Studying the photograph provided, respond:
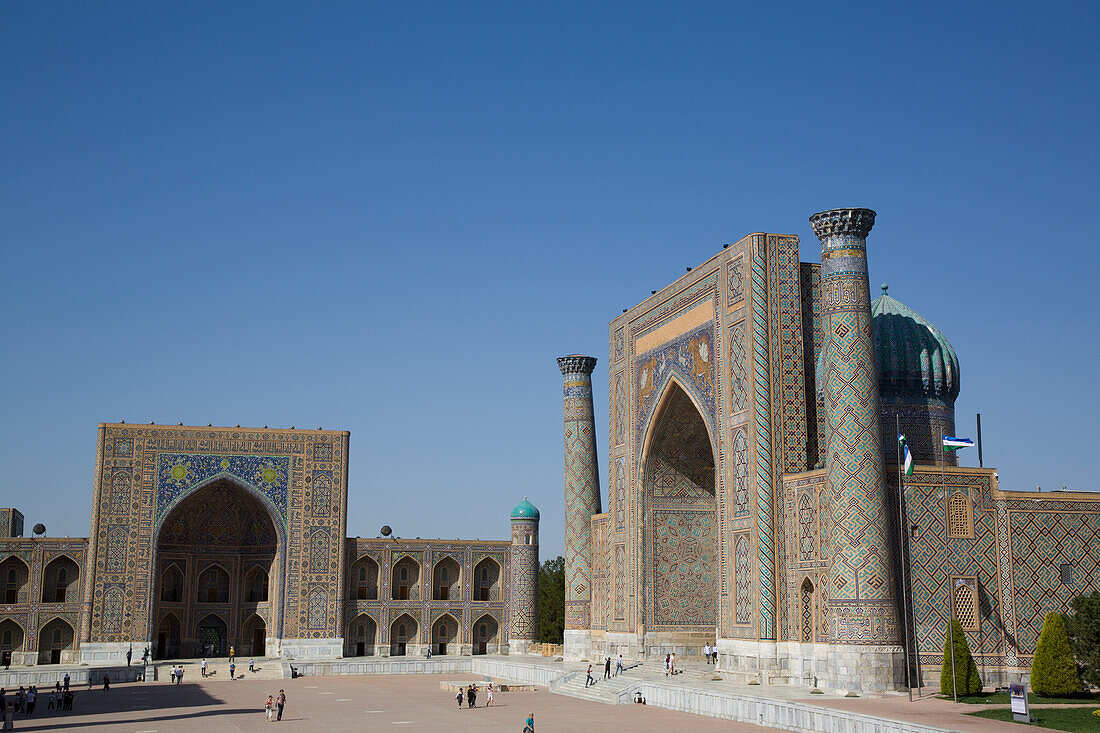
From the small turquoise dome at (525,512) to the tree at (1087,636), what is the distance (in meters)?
20.7

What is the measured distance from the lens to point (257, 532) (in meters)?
35.9

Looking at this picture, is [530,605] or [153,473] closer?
[153,473]

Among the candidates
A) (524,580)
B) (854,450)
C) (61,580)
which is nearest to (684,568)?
(854,450)

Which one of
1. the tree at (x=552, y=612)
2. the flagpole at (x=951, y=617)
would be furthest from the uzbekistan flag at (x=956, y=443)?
the tree at (x=552, y=612)

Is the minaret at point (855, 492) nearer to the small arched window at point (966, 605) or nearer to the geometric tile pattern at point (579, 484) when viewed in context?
the small arched window at point (966, 605)

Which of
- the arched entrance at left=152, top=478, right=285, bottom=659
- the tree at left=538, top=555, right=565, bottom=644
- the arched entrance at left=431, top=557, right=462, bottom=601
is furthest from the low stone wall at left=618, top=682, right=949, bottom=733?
the tree at left=538, top=555, right=565, bottom=644

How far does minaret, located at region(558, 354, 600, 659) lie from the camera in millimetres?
30078

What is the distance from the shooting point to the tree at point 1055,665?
58.3 ft

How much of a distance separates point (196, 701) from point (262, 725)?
5154mm

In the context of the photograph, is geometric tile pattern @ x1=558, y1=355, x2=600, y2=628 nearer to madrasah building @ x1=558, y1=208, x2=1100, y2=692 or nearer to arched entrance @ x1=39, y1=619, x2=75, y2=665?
madrasah building @ x1=558, y1=208, x2=1100, y2=692

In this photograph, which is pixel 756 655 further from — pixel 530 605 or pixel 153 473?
pixel 153 473

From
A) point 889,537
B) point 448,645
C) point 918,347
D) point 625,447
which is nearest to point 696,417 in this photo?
point 625,447

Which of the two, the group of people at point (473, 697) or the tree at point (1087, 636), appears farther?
the group of people at point (473, 697)

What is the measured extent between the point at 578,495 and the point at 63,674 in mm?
13565
